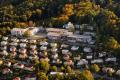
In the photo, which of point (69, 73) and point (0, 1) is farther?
point (0, 1)

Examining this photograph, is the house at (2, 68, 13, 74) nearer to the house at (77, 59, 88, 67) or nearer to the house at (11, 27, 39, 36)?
the house at (77, 59, 88, 67)

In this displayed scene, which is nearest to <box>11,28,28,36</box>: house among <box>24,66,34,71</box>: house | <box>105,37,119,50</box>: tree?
<box>24,66,34,71</box>: house

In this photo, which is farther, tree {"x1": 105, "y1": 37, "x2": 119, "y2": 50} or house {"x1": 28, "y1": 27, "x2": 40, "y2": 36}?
house {"x1": 28, "y1": 27, "x2": 40, "y2": 36}

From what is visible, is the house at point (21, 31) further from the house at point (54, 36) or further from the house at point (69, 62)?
the house at point (69, 62)

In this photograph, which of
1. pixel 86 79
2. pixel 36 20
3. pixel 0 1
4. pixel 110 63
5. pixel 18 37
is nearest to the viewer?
pixel 86 79

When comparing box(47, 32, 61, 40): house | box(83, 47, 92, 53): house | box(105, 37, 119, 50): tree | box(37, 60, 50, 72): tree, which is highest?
box(47, 32, 61, 40): house

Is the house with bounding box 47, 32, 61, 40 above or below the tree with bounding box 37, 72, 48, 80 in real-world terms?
above

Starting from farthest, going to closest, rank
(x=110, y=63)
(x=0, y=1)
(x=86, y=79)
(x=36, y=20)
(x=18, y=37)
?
(x=0, y=1)
(x=36, y=20)
(x=18, y=37)
(x=110, y=63)
(x=86, y=79)

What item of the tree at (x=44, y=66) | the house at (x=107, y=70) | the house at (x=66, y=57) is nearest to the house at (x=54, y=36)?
the house at (x=66, y=57)

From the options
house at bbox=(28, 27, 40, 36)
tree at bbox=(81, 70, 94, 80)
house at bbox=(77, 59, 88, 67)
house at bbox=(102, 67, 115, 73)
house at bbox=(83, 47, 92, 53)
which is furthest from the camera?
house at bbox=(28, 27, 40, 36)

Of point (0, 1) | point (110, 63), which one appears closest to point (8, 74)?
point (110, 63)

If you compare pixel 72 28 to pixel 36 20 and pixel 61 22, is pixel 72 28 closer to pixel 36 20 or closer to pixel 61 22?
pixel 61 22
